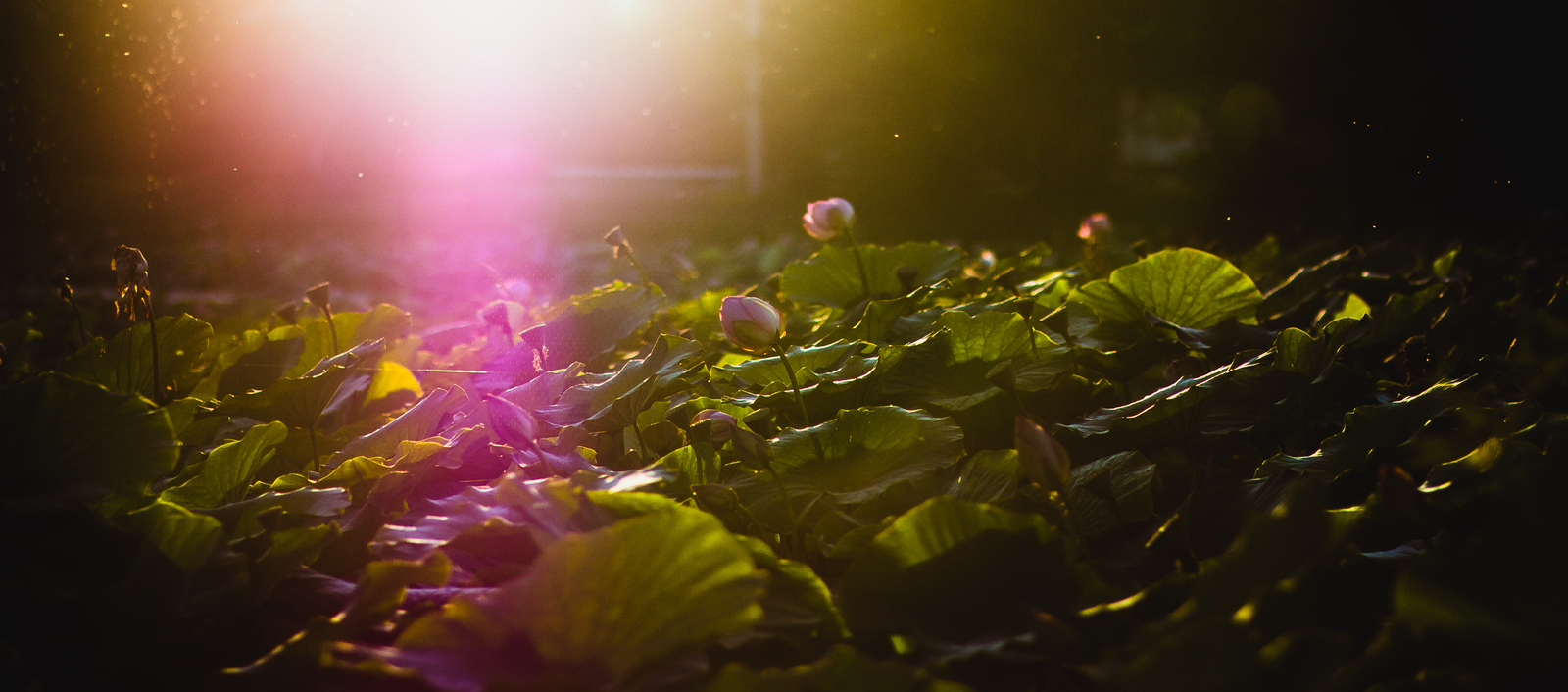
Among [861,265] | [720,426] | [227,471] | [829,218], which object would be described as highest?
[829,218]

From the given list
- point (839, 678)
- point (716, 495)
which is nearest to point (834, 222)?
point (716, 495)

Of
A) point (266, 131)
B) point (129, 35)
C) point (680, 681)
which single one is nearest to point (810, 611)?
point (680, 681)

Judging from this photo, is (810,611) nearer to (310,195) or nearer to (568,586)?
(568,586)

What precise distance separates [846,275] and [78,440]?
3.22ft

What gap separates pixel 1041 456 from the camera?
543mm

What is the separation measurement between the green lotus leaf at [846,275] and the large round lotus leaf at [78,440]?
0.89 m

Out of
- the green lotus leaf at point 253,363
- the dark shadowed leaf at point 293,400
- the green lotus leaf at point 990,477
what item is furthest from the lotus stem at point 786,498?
the green lotus leaf at point 253,363

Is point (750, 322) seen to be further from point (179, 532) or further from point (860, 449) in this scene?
point (179, 532)

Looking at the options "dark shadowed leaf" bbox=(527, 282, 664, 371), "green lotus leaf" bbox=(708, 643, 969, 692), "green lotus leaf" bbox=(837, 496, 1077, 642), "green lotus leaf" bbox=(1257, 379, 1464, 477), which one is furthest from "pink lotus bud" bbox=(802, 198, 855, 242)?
"green lotus leaf" bbox=(708, 643, 969, 692)

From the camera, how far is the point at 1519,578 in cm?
40

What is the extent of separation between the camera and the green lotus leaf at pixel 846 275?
134cm

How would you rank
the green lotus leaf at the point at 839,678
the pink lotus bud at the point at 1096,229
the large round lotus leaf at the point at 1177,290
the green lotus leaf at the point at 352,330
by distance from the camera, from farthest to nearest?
1. the pink lotus bud at the point at 1096,229
2. the green lotus leaf at the point at 352,330
3. the large round lotus leaf at the point at 1177,290
4. the green lotus leaf at the point at 839,678

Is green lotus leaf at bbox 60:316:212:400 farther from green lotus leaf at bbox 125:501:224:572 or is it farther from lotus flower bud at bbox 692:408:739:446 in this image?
lotus flower bud at bbox 692:408:739:446

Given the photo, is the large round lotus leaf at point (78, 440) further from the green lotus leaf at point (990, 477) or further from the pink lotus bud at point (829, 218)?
the pink lotus bud at point (829, 218)
